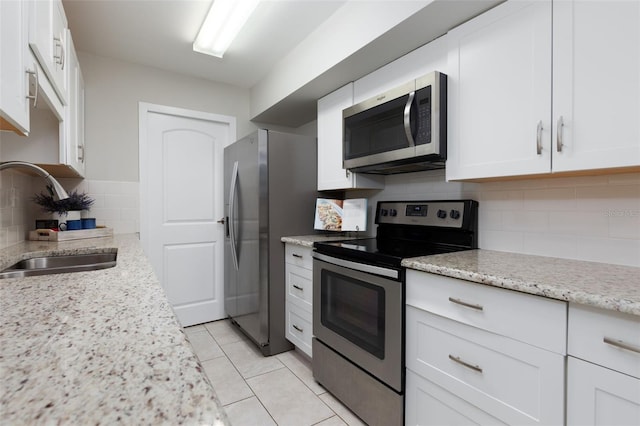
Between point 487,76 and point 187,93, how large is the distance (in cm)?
262

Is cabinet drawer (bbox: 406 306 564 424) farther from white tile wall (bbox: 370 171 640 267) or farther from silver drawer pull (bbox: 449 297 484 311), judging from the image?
white tile wall (bbox: 370 171 640 267)

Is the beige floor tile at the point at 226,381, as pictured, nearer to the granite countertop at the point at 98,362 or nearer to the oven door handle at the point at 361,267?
the oven door handle at the point at 361,267

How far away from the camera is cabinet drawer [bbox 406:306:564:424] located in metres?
0.98

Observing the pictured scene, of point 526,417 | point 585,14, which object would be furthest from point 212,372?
point 585,14

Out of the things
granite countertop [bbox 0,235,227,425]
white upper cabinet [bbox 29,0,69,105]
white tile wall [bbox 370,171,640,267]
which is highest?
white upper cabinet [bbox 29,0,69,105]

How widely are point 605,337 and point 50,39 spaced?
229 cm

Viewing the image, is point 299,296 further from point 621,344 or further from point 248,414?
point 621,344

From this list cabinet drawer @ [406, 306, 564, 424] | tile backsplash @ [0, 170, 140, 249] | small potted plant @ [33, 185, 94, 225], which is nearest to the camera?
cabinet drawer @ [406, 306, 564, 424]

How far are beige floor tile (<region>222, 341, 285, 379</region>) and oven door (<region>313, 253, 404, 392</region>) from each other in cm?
54

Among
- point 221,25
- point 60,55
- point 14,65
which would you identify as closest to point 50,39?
point 60,55

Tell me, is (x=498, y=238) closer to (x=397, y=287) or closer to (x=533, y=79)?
(x=397, y=287)

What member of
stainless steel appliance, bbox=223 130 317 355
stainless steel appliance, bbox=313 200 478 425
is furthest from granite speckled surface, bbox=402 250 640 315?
stainless steel appliance, bbox=223 130 317 355

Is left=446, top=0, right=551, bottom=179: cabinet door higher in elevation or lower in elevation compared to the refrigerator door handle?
higher

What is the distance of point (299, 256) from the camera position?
227cm
